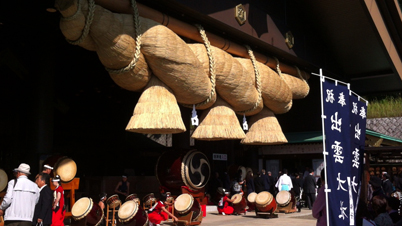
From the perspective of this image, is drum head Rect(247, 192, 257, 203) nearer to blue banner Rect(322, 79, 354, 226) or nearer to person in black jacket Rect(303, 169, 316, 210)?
person in black jacket Rect(303, 169, 316, 210)

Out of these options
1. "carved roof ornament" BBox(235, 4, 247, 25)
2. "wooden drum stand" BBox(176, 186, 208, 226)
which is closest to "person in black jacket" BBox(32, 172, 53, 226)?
"wooden drum stand" BBox(176, 186, 208, 226)

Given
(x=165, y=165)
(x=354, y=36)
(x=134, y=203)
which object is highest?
(x=354, y=36)

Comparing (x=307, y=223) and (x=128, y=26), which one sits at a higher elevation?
(x=128, y=26)

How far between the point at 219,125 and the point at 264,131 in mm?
1980

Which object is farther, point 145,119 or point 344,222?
point 145,119

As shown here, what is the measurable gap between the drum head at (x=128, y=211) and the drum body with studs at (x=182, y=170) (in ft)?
7.37

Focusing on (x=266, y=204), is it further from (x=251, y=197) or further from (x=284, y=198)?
(x=284, y=198)

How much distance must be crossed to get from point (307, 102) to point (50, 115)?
9871mm

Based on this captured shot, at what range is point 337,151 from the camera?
17.3 feet

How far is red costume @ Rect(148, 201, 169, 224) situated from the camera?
384 inches

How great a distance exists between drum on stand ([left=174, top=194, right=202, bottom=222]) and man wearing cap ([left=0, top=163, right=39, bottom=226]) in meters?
4.28

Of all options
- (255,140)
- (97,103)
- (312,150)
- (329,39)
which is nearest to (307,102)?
(312,150)

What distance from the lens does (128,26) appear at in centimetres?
770

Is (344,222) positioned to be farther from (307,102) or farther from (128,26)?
(307,102)
